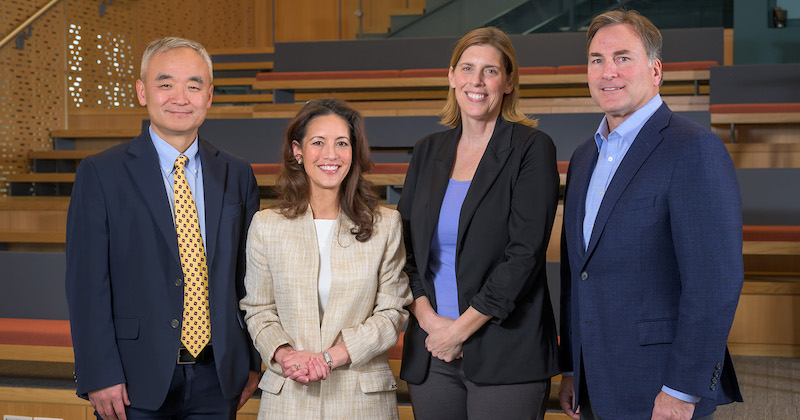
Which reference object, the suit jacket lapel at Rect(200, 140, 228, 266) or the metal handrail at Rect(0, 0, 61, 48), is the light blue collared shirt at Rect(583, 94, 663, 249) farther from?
the metal handrail at Rect(0, 0, 61, 48)

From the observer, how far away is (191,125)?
165 cm

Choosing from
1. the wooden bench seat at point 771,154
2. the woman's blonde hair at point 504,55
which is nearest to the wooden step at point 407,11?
the wooden bench seat at point 771,154

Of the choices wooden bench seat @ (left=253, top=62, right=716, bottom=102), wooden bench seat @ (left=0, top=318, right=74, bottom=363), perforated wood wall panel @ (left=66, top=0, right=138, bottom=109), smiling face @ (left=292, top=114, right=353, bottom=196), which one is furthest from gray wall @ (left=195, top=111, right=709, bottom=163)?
smiling face @ (left=292, top=114, right=353, bottom=196)

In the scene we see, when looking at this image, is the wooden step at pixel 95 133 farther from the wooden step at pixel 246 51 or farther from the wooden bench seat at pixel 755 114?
the wooden bench seat at pixel 755 114

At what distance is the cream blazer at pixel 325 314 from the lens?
1.59 metres

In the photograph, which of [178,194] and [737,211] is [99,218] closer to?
[178,194]

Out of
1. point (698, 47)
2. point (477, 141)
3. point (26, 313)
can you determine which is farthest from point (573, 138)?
point (26, 313)

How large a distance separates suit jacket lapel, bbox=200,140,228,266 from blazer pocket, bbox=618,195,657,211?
0.88 metres

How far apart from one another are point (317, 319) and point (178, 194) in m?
0.42

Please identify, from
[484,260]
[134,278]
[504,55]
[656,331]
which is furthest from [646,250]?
[134,278]

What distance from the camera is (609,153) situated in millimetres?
1509

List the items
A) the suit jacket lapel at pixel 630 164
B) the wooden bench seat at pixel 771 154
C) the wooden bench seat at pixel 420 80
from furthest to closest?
the wooden bench seat at pixel 420 80, the wooden bench seat at pixel 771 154, the suit jacket lapel at pixel 630 164

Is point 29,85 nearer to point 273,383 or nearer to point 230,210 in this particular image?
point 230,210

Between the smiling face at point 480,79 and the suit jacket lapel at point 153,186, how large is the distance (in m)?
0.72
